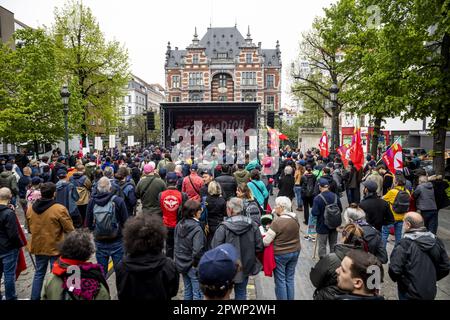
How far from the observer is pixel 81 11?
2530 centimetres

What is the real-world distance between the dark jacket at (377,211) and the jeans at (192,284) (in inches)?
132

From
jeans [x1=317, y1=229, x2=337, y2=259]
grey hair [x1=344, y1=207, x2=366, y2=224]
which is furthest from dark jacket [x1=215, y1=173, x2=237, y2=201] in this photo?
grey hair [x1=344, y1=207, x2=366, y2=224]

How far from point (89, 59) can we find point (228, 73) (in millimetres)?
37919

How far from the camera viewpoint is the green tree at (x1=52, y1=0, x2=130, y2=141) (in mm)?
24497

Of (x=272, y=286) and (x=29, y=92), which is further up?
(x=29, y=92)

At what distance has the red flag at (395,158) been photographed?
9.85 meters

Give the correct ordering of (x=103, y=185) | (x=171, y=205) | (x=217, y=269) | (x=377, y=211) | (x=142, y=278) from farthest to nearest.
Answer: (x=377, y=211)
(x=171, y=205)
(x=103, y=185)
(x=142, y=278)
(x=217, y=269)

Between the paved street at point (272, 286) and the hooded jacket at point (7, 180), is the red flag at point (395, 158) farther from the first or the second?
the hooded jacket at point (7, 180)

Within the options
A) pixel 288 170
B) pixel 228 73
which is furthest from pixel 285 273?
pixel 228 73

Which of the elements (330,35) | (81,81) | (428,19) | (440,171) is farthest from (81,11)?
(440,171)

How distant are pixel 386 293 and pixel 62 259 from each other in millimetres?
4943

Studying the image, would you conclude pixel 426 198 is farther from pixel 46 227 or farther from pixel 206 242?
pixel 46 227

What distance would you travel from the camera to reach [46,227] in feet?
15.9
